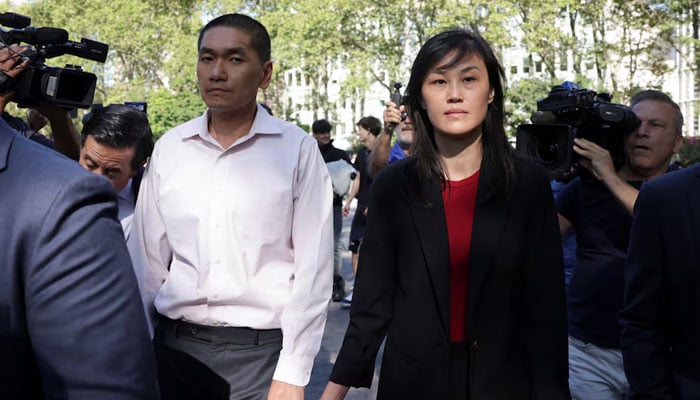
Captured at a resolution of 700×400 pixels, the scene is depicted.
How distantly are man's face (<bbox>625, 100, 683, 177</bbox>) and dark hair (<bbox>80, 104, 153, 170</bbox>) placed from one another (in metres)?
2.08

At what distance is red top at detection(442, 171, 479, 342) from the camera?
2705mm

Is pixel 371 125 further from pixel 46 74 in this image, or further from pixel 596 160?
pixel 46 74

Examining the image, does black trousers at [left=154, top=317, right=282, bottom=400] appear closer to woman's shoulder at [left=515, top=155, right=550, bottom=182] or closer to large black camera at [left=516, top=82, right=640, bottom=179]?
woman's shoulder at [left=515, top=155, right=550, bottom=182]

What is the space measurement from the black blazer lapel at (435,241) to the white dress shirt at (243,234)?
1.69 ft

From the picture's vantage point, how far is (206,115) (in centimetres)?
340

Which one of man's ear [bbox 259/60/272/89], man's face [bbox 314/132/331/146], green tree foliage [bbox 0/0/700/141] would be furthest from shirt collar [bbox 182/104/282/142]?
green tree foliage [bbox 0/0/700/141]

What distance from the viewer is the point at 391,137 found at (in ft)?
22.0

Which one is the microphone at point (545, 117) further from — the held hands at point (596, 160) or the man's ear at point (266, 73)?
the man's ear at point (266, 73)

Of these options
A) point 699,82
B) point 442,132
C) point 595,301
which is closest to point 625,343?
point 442,132

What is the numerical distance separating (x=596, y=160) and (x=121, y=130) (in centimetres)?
201

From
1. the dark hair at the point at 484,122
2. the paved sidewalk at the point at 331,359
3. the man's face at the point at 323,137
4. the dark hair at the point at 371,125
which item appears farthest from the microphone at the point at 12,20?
the man's face at the point at 323,137

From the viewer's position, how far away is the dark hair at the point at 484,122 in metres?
2.83

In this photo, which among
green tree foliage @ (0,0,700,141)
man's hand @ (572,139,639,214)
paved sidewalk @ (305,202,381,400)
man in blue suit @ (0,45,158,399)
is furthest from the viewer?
green tree foliage @ (0,0,700,141)

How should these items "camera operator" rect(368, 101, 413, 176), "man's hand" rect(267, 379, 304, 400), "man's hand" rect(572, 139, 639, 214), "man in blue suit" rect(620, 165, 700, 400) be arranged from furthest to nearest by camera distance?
"camera operator" rect(368, 101, 413, 176) → "man's hand" rect(572, 139, 639, 214) → "man's hand" rect(267, 379, 304, 400) → "man in blue suit" rect(620, 165, 700, 400)
